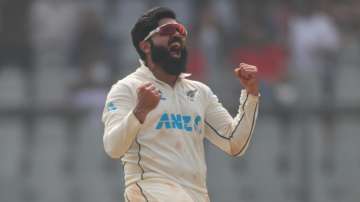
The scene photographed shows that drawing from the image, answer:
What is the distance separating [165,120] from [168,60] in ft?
1.08

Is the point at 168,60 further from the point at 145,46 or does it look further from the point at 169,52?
the point at 145,46

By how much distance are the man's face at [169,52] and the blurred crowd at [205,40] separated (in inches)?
208

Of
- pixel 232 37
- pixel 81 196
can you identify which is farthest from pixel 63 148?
pixel 232 37

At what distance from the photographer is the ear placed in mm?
6208

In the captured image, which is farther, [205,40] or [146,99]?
[205,40]

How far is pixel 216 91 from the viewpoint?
11.3m

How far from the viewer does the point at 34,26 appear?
39.3 ft

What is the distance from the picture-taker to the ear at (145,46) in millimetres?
6208

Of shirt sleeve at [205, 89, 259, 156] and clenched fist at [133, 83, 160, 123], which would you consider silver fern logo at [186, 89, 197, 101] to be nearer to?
shirt sleeve at [205, 89, 259, 156]

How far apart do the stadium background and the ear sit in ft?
16.8

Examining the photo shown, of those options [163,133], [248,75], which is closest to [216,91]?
[248,75]

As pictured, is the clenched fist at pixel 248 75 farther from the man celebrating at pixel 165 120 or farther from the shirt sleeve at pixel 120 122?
the shirt sleeve at pixel 120 122

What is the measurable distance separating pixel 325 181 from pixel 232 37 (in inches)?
70.5

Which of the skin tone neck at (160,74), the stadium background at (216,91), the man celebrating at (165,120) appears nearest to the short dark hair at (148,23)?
the man celebrating at (165,120)
